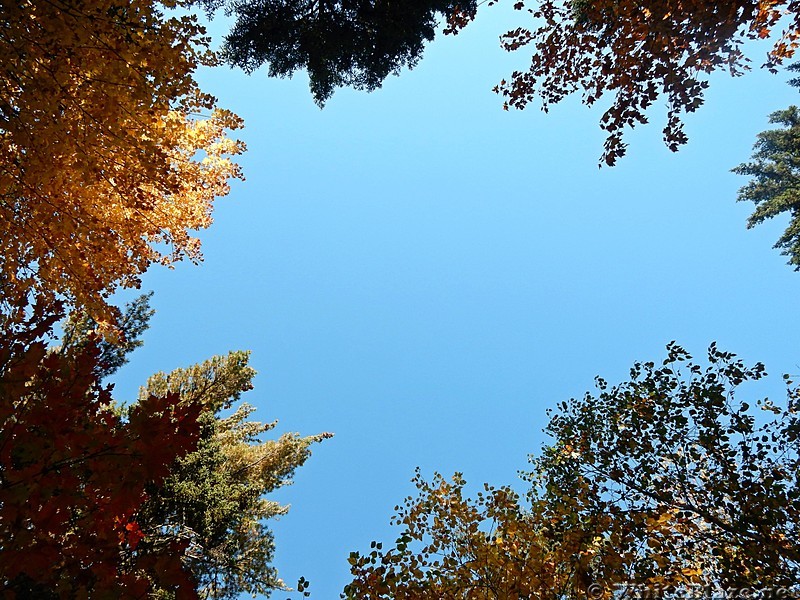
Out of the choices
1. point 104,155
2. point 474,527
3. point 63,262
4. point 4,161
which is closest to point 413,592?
point 474,527

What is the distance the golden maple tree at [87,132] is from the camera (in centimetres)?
390

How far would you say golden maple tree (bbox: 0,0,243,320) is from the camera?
390 cm

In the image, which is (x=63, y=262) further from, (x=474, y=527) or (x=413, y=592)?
(x=474, y=527)

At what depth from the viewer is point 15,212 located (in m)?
5.11

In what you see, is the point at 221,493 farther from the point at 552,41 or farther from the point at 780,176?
the point at 780,176

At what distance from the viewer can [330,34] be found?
24.2 ft

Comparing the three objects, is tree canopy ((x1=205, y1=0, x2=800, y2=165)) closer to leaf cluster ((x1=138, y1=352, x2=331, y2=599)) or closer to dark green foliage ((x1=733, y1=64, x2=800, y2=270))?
leaf cluster ((x1=138, y1=352, x2=331, y2=599))

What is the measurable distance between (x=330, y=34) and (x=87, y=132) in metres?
4.61

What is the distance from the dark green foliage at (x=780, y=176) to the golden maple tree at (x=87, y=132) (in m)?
16.4

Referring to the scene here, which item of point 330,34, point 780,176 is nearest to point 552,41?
point 330,34

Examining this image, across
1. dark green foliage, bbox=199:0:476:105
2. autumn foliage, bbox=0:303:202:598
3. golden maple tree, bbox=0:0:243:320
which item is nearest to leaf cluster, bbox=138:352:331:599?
golden maple tree, bbox=0:0:243:320

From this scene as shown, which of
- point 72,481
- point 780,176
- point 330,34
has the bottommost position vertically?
point 72,481

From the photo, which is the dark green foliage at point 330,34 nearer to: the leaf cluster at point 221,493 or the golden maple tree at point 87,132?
the golden maple tree at point 87,132

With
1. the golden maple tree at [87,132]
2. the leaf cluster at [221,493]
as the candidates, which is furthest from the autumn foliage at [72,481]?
the leaf cluster at [221,493]
